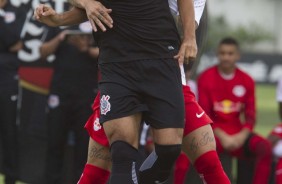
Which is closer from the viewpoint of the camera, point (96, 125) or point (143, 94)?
point (143, 94)

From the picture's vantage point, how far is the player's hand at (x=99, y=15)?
18.8ft

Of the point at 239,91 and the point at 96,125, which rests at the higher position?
the point at 96,125

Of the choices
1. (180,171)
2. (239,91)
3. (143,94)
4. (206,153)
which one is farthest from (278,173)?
(143,94)

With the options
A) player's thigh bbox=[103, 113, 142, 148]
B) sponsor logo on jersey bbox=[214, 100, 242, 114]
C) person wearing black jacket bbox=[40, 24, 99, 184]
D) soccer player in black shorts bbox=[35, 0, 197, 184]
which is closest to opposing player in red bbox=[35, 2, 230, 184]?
soccer player in black shorts bbox=[35, 0, 197, 184]

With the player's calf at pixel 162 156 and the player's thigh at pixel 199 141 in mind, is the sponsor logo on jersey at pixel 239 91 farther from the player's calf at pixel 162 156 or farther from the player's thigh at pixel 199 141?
the player's calf at pixel 162 156

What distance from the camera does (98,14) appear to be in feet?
18.8

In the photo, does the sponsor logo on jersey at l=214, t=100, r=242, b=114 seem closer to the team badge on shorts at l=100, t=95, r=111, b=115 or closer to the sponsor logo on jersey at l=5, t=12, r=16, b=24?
the sponsor logo on jersey at l=5, t=12, r=16, b=24

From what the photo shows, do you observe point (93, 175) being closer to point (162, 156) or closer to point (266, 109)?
point (162, 156)

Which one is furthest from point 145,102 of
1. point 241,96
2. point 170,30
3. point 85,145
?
point 241,96

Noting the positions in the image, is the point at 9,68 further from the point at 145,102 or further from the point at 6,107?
the point at 145,102

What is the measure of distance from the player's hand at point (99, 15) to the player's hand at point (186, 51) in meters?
0.48

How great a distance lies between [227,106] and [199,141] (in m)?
3.20

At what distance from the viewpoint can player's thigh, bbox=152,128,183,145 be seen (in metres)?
5.71

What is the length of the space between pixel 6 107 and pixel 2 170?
0.65 metres
